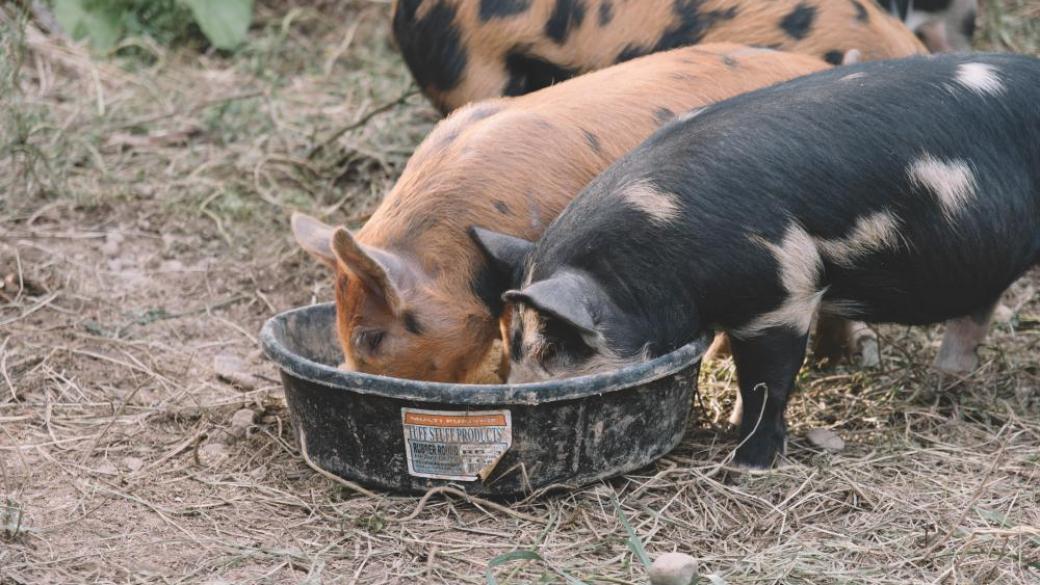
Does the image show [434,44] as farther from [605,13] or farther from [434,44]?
[605,13]

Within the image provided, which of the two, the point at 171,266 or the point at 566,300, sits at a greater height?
the point at 566,300

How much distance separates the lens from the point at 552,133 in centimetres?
489

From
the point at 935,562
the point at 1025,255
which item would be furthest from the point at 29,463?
the point at 1025,255

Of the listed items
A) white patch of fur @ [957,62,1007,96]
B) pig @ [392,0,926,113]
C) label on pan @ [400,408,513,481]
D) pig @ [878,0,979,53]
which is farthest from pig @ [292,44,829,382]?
pig @ [878,0,979,53]

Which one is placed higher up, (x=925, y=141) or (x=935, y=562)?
(x=925, y=141)

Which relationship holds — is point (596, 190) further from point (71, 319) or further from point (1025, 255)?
point (71, 319)

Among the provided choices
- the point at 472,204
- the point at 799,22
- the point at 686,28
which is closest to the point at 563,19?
the point at 686,28

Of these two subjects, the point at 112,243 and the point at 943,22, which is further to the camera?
the point at 943,22

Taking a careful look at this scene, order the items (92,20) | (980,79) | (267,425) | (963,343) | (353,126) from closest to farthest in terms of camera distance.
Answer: (980,79) < (267,425) < (963,343) < (353,126) < (92,20)

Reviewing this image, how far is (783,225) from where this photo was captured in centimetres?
437

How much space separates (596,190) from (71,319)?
257 centimetres

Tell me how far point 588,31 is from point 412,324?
196 centimetres

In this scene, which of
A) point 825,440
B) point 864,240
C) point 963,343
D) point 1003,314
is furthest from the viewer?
point 1003,314

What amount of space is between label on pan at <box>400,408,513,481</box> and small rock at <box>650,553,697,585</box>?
2.33ft
